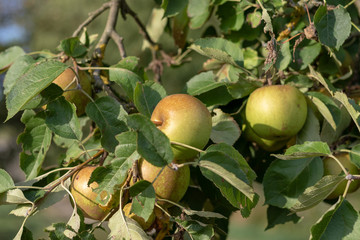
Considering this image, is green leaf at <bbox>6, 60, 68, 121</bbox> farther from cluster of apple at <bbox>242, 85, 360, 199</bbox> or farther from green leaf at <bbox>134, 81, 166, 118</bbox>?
cluster of apple at <bbox>242, 85, 360, 199</bbox>

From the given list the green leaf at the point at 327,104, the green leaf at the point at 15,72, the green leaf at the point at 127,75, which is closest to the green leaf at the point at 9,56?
the green leaf at the point at 15,72

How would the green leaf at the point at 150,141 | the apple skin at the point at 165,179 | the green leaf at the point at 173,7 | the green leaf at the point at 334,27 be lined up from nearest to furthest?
the green leaf at the point at 150,141 → the apple skin at the point at 165,179 → the green leaf at the point at 334,27 → the green leaf at the point at 173,7

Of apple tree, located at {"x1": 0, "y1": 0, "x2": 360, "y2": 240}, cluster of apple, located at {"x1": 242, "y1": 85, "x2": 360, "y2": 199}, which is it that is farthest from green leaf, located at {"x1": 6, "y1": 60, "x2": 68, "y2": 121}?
cluster of apple, located at {"x1": 242, "y1": 85, "x2": 360, "y2": 199}

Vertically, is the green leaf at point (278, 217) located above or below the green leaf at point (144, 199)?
below

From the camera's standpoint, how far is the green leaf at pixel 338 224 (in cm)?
64

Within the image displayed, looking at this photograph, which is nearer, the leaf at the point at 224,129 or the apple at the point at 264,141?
the leaf at the point at 224,129

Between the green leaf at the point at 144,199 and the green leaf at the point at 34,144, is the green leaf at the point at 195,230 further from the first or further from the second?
the green leaf at the point at 34,144

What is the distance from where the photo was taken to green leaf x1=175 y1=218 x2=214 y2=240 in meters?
0.63

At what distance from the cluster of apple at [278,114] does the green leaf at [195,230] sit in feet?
0.75

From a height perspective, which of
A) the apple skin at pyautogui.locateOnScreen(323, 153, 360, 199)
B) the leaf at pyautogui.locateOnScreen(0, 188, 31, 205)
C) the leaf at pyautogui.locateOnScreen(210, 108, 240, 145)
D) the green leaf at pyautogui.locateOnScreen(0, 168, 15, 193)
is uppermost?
the green leaf at pyautogui.locateOnScreen(0, 168, 15, 193)

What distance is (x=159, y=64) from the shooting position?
129cm

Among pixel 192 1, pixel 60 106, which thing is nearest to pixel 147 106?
pixel 60 106

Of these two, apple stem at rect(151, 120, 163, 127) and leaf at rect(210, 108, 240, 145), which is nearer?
apple stem at rect(151, 120, 163, 127)

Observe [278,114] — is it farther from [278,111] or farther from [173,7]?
[173,7]
